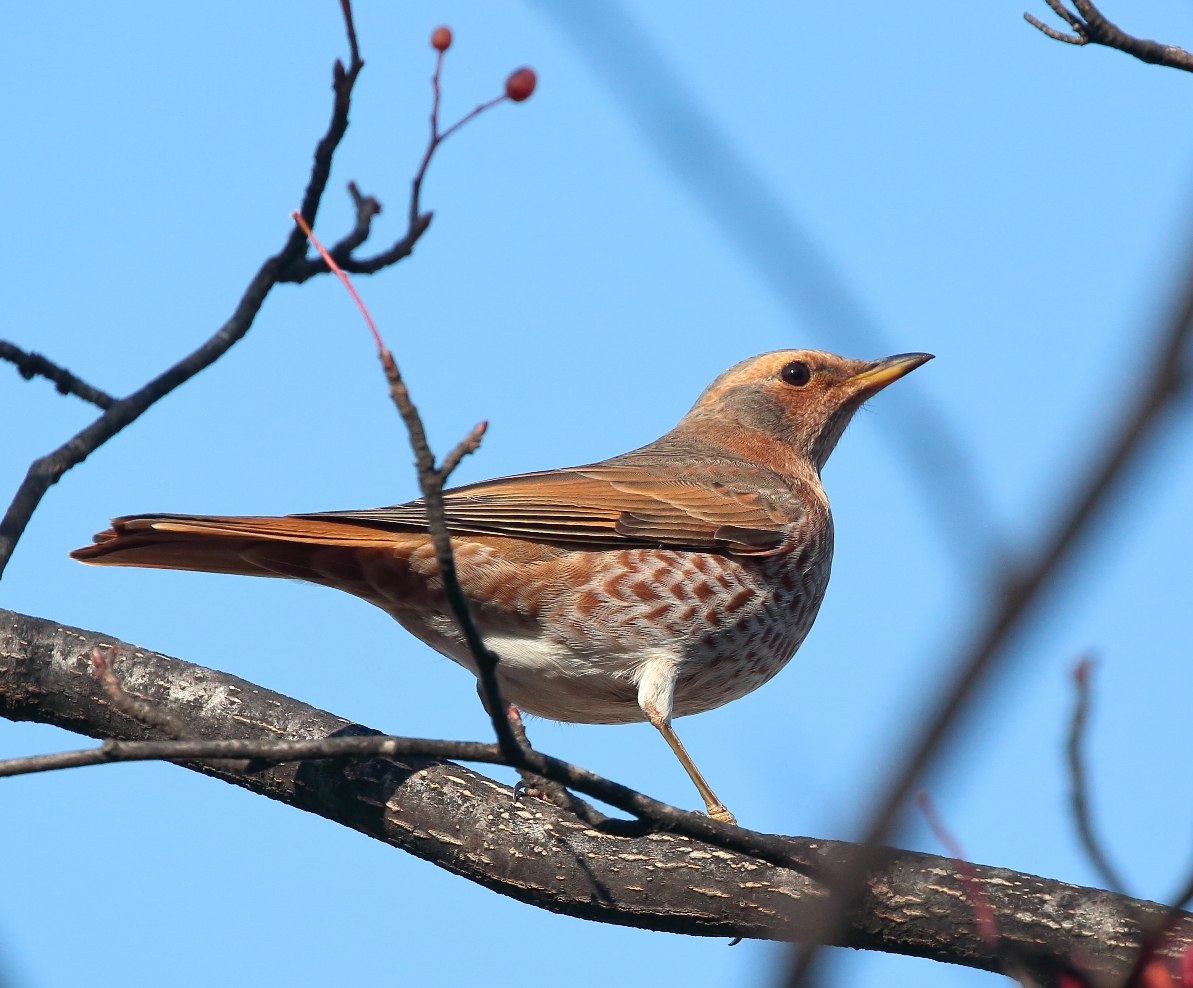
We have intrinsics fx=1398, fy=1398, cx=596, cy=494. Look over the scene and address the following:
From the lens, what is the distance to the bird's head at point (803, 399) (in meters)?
8.88

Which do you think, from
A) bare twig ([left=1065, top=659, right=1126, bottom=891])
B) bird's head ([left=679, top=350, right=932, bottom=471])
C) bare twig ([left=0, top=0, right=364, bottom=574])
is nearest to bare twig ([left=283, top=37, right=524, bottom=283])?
bare twig ([left=0, top=0, right=364, bottom=574])

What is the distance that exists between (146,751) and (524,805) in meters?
2.31

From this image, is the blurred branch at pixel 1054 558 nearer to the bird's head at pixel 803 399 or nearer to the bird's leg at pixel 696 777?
the bird's leg at pixel 696 777

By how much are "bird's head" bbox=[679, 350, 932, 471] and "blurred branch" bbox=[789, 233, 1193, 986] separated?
25.4ft

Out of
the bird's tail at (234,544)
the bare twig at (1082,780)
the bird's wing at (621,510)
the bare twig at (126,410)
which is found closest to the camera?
the bare twig at (1082,780)

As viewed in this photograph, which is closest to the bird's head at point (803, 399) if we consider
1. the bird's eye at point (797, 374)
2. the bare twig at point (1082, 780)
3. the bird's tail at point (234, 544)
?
the bird's eye at point (797, 374)

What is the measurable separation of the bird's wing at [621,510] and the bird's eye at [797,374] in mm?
1339

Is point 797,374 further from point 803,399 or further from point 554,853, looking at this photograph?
point 554,853

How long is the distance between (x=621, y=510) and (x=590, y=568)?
539 mm

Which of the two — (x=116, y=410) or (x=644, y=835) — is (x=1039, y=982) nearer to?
(x=644, y=835)

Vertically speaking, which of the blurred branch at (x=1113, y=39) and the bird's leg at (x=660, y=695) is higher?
the blurred branch at (x=1113, y=39)

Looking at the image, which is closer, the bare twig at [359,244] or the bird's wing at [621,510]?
the bare twig at [359,244]

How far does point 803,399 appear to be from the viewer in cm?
893

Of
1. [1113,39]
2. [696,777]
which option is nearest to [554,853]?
[696,777]
